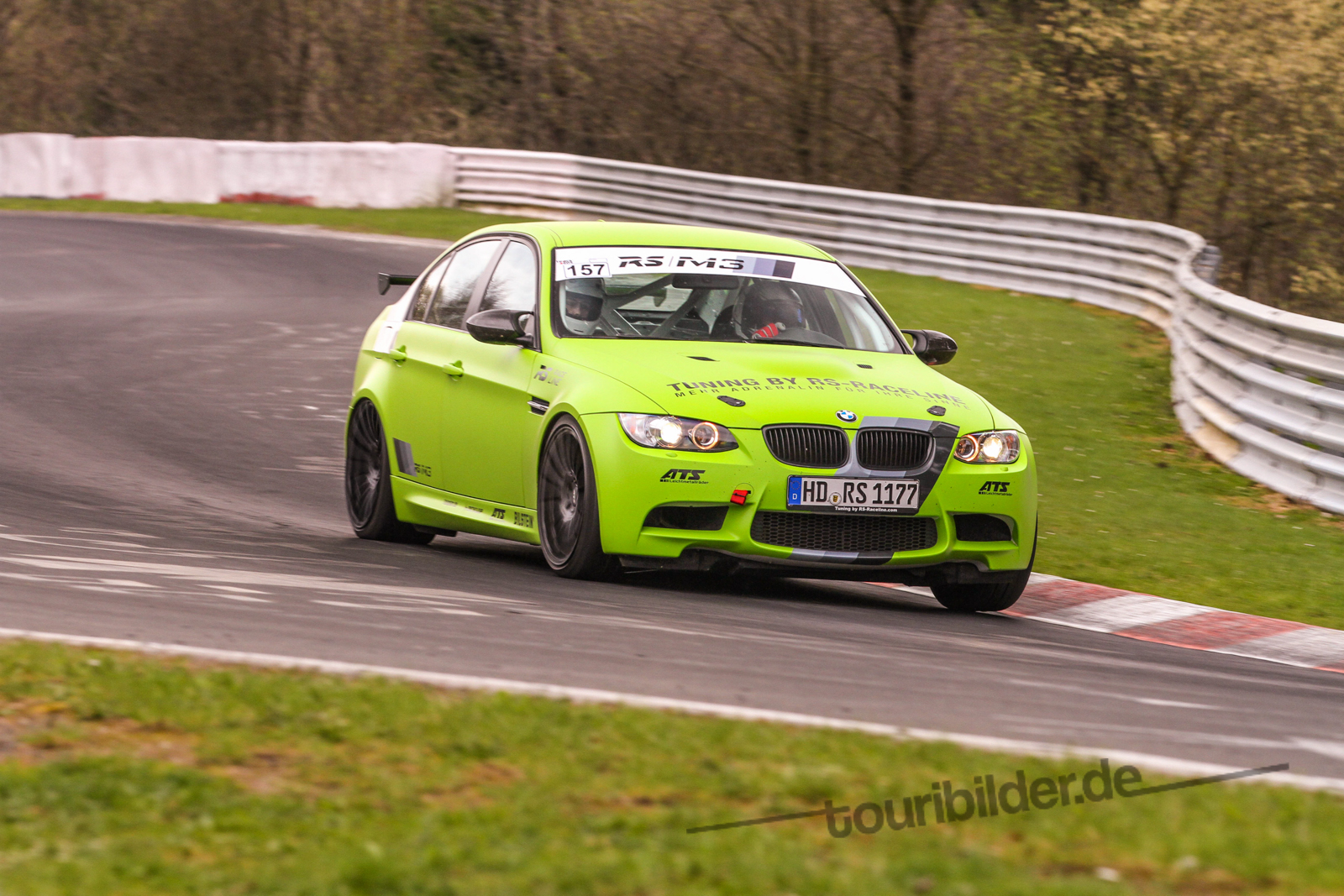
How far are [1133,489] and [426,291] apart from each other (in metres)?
4.85

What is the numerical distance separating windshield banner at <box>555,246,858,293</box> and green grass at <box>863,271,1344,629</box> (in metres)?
2.04

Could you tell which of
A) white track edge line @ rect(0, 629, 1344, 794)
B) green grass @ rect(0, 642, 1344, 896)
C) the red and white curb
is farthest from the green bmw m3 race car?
green grass @ rect(0, 642, 1344, 896)

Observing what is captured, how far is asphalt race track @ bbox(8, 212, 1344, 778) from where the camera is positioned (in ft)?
17.7

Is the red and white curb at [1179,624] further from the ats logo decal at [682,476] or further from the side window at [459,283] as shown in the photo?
the side window at [459,283]

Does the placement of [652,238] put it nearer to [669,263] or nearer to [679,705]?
[669,263]

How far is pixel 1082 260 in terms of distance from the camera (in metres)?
24.2

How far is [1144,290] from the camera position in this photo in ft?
73.4

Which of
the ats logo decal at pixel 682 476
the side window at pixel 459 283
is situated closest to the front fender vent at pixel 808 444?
the ats logo decal at pixel 682 476

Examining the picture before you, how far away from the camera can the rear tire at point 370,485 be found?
32.2 feet

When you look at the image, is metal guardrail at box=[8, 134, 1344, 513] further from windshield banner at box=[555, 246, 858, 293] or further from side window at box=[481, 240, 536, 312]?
side window at box=[481, 240, 536, 312]

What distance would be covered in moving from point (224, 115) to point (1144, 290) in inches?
1071

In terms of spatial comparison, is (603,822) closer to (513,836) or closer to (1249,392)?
(513,836)

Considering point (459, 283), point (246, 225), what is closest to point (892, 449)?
point (459, 283)

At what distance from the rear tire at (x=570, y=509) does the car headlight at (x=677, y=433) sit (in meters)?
0.24
